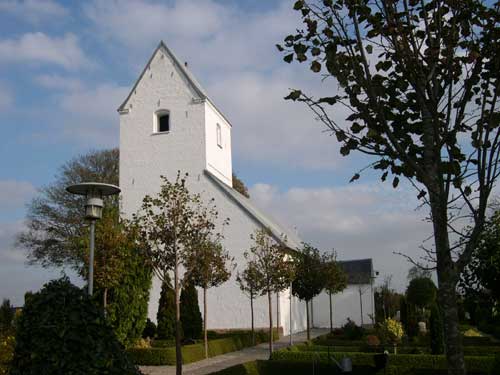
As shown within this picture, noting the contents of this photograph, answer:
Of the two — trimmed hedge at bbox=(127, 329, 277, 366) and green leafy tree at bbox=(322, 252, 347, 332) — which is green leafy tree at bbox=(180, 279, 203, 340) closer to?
trimmed hedge at bbox=(127, 329, 277, 366)

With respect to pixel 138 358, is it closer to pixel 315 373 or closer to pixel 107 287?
pixel 107 287

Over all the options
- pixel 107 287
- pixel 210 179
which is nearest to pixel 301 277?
pixel 210 179

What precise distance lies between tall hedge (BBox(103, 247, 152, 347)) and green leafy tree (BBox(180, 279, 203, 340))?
5189 mm

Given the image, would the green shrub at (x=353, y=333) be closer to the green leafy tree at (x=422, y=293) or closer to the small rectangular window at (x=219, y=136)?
the small rectangular window at (x=219, y=136)

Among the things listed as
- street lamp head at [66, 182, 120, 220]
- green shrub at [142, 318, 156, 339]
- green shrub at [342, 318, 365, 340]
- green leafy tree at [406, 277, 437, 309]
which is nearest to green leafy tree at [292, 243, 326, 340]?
green shrub at [342, 318, 365, 340]

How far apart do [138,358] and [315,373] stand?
5226 mm

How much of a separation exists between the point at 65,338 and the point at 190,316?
15.7m

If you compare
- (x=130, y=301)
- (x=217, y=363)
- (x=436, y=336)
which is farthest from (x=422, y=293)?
(x=130, y=301)

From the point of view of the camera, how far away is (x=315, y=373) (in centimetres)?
1360

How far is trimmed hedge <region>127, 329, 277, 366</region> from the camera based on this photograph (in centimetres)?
1564

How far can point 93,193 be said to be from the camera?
9.51 metres

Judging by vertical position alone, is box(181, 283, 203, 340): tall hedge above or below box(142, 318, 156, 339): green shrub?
above

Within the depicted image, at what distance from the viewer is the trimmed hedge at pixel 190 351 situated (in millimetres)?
15641

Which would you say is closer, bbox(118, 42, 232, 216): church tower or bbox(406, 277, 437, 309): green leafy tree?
bbox(118, 42, 232, 216): church tower
